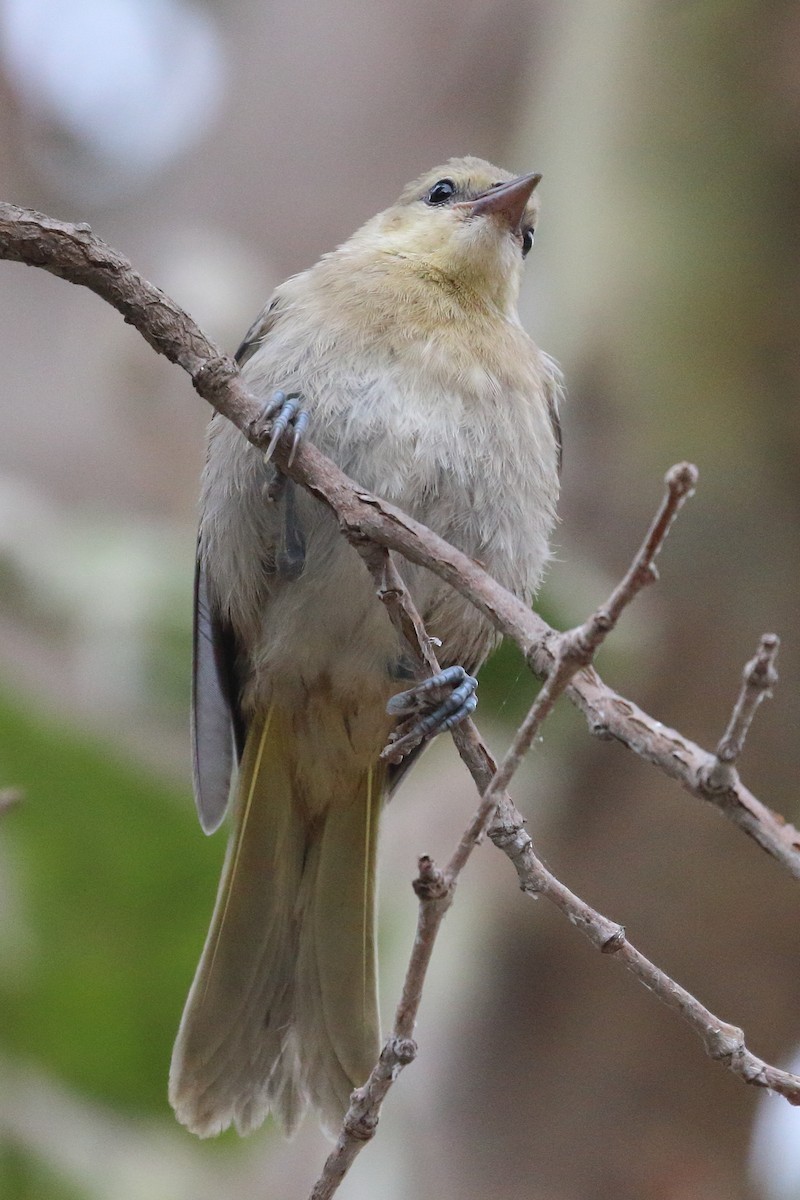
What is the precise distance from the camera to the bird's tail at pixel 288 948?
10.8 feet

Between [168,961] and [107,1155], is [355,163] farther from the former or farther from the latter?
[107,1155]

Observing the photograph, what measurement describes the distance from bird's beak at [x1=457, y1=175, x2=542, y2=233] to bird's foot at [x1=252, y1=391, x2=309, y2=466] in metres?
1.09

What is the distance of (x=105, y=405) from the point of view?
5.41 m

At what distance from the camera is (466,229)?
13.2 ft

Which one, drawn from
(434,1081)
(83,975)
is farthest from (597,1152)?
(83,975)

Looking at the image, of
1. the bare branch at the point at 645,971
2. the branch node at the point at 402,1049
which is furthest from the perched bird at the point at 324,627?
the branch node at the point at 402,1049

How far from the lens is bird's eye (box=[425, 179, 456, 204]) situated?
14.3ft

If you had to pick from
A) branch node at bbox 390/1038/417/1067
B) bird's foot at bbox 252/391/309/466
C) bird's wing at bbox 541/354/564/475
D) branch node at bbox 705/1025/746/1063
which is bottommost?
branch node at bbox 390/1038/417/1067

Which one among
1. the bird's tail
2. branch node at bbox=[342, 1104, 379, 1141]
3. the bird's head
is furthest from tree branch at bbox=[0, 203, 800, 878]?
the bird's head

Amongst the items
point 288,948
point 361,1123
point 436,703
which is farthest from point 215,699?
point 361,1123

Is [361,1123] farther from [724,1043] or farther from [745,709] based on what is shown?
[745,709]

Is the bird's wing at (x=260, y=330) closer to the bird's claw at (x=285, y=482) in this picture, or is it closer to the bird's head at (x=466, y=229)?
the bird's head at (x=466, y=229)

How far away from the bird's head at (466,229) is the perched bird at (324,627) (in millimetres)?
70

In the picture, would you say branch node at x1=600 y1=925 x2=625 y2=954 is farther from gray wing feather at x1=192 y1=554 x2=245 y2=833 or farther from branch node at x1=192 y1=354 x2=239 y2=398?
gray wing feather at x1=192 y1=554 x2=245 y2=833
